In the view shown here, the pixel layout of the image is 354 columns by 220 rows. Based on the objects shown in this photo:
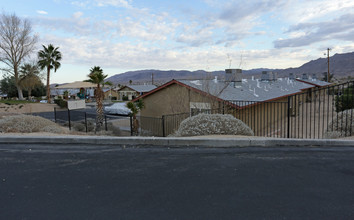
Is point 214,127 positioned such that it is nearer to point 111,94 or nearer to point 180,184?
point 180,184

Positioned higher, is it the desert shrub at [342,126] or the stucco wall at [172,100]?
the stucco wall at [172,100]

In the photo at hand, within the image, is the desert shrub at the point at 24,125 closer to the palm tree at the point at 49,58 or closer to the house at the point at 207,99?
the house at the point at 207,99

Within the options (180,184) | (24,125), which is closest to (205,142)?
(180,184)

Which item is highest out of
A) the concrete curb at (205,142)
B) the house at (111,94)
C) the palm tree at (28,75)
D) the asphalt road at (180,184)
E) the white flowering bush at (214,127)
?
the palm tree at (28,75)

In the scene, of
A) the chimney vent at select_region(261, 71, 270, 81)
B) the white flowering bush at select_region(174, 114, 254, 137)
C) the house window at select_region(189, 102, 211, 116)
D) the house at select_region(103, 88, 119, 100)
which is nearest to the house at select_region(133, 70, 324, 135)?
the house window at select_region(189, 102, 211, 116)

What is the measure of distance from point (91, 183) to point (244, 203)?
8.37 feet

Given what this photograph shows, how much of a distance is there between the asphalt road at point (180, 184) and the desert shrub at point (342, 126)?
3.03m

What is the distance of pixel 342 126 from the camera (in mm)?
9578

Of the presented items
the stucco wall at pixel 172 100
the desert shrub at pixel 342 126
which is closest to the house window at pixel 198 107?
the stucco wall at pixel 172 100

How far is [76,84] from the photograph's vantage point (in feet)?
114

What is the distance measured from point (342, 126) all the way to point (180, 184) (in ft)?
26.1

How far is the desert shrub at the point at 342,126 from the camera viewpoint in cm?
907

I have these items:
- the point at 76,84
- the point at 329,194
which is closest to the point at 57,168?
the point at 329,194

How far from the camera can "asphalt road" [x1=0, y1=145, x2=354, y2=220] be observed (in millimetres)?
3508
